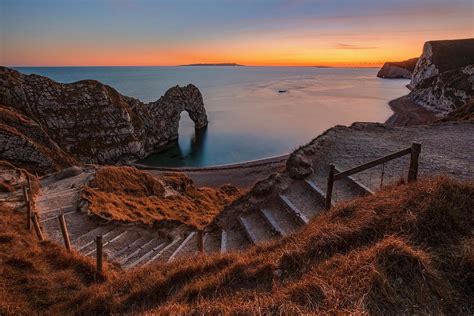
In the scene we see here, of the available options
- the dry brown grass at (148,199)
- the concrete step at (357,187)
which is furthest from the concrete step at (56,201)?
the concrete step at (357,187)

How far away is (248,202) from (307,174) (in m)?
3.09

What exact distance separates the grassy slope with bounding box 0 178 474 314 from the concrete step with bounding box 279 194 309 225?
134 inches

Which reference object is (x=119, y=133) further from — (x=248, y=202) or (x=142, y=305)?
(x=142, y=305)

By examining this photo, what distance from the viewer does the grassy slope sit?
397 centimetres

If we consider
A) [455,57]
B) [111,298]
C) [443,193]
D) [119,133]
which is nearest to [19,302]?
[111,298]

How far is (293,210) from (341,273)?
649 centimetres

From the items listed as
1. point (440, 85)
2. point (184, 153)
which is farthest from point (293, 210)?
point (440, 85)

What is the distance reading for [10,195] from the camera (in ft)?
51.5

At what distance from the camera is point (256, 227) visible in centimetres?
1140

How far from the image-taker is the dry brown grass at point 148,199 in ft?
51.6

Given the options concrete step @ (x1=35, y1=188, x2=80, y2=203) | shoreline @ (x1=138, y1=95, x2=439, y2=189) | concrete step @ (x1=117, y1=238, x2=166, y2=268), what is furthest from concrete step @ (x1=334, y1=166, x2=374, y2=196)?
shoreline @ (x1=138, y1=95, x2=439, y2=189)

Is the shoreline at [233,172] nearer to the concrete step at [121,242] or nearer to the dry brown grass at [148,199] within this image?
the dry brown grass at [148,199]

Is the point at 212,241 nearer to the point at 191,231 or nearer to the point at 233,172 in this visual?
the point at 191,231

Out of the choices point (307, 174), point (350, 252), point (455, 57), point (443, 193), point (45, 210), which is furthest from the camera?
point (455, 57)
